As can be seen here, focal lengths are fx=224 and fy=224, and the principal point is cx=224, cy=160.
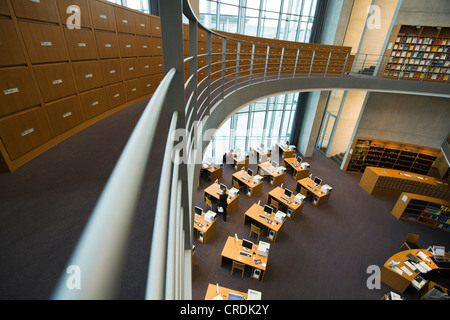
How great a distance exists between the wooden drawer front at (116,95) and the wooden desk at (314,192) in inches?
254

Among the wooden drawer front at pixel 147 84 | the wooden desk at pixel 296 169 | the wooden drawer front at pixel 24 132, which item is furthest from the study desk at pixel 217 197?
the wooden drawer front at pixel 24 132

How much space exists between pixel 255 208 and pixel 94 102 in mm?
5015

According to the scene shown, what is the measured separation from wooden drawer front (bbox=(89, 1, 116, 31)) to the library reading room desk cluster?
4493 millimetres

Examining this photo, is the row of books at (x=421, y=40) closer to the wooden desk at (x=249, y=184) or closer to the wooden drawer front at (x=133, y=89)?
the wooden desk at (x=249, y=184)

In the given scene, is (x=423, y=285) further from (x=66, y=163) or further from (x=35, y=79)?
(x=35, y=79)

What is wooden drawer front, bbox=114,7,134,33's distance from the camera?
3691mm

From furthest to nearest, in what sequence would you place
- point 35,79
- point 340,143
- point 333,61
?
1. point 340,143
2. point 333,61
3. point 35,79

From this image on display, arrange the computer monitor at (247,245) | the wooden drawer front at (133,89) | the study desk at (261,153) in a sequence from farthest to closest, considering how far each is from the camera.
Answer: the study desk at (261,153) → the computer monitor at (247,245) → the wooden drawer front at (133,89)

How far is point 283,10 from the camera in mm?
9430

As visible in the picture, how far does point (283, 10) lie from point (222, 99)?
27.7 ft

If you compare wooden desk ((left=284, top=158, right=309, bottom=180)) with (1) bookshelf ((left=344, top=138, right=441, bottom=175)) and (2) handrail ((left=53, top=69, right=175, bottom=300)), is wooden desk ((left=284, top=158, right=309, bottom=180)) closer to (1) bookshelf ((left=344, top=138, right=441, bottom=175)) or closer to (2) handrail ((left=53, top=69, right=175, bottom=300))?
(1) bookshelf ((left=344, top=138, right=441, bottom=175))

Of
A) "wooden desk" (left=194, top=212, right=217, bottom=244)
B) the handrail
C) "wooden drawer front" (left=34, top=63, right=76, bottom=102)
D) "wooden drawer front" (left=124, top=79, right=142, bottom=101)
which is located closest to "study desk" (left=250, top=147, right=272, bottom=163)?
"wooden desk" (left=194, top=212, right=217, bottom=244)

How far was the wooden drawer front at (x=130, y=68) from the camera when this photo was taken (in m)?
4.05

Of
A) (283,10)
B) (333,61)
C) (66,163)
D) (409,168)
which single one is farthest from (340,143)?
(66,163)
